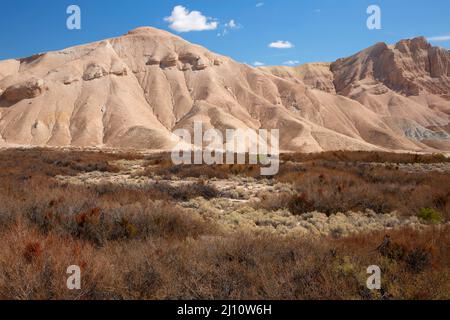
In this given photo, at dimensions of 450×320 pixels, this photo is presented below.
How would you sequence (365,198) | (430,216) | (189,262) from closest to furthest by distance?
1. (189,262)
2. (430,216)
3. (365,198)

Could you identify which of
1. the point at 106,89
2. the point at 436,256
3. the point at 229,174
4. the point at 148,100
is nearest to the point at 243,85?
the point at 148,100

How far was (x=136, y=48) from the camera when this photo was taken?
290ft

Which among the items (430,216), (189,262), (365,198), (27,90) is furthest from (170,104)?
(189,262)

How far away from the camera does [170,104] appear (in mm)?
76812

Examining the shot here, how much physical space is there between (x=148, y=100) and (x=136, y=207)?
233 feet

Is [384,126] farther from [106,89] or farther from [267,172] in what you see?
[267,172]

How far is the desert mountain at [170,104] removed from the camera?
65.0 metres

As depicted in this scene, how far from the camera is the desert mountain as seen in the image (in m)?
65.0

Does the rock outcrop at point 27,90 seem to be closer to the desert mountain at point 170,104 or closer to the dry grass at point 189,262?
the desert mountain at point 170,104

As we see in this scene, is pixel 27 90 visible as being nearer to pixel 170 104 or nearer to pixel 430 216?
pixel 170 104

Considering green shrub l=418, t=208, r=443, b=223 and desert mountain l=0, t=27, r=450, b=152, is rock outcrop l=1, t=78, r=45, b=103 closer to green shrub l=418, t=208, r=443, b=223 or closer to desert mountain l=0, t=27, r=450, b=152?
desert mountain l=0, t=27, r=450, b=152

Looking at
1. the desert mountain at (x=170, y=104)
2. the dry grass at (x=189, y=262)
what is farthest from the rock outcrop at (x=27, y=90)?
the dry grass at (x=189, y=262)

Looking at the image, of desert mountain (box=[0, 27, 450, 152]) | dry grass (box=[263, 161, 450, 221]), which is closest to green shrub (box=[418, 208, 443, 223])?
dry grass (box=[263, 161, 450, 221])

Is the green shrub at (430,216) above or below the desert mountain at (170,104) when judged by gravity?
below
